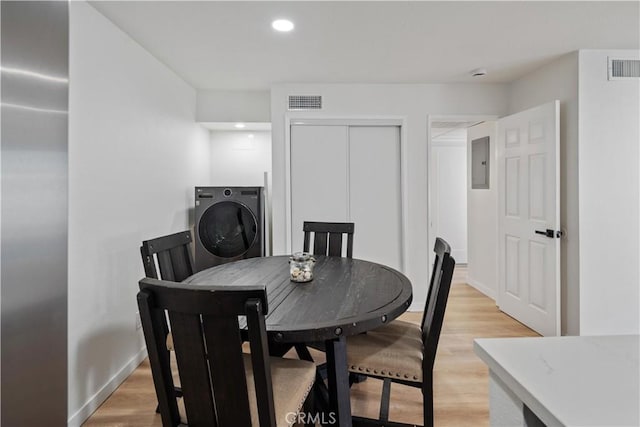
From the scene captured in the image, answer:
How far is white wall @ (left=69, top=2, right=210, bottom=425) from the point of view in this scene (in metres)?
1.95

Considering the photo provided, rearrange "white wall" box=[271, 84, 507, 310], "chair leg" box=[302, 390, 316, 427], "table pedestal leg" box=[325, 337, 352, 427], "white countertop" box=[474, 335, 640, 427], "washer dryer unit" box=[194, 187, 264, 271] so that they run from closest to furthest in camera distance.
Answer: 1. "white countertop" box=[474, 335, 640, 427]
2. "table pedestal leg" box=[325, 337, 352, 427]
3. "chair leg" box=[302, 390, 316, 427]
4. "washer dryer unit" box=[194, 187, 264, 271]
5. "white wall" box=[271, 84, 507, 310]

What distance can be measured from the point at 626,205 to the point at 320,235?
2.44 meters

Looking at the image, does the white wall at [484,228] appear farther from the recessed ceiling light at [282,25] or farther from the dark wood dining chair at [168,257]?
the dark wood dining chair at [168,257]

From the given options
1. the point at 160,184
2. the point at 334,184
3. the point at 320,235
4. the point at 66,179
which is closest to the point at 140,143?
the point at 160,184

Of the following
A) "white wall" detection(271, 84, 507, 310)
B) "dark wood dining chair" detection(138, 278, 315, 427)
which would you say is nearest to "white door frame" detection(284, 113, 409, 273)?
"white wall" detection(271, 84, 507, 310)

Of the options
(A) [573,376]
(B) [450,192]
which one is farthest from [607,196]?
(B) [450,192]

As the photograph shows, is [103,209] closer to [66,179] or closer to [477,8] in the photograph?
[66,179]

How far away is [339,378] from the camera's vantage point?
147cm

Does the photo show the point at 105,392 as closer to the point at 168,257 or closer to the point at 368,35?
the point at 168,257

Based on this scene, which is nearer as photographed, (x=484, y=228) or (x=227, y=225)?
(x=227, y=225)

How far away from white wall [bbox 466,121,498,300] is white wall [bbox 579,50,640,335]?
115 centimetres

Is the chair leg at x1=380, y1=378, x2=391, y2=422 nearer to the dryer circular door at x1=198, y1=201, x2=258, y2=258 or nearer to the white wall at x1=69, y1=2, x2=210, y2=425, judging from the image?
the white wall at x1=69, y1=2, x2=210, y2=425

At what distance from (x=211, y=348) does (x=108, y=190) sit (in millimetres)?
1700

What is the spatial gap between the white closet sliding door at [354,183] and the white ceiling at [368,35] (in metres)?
0.63
